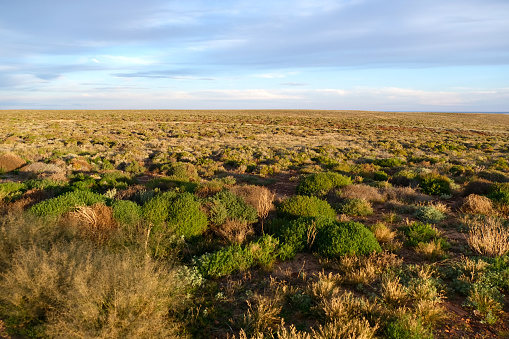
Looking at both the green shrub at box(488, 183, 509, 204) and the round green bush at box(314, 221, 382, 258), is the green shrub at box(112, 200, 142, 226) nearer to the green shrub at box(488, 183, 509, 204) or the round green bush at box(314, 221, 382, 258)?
the round green bush at box(314, 221, 382, 258)

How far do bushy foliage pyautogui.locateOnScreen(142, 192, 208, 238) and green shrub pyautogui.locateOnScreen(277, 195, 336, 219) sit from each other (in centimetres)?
211

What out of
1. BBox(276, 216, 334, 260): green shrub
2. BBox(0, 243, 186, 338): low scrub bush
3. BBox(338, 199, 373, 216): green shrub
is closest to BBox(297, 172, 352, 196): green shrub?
BBox(338, 199, 373, 216): green shrub

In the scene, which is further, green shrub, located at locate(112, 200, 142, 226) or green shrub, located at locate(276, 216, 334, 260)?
green shrub, located at locate(112, 200, 142, 226)

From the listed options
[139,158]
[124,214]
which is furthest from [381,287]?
[139,158]

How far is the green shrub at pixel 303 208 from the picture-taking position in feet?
25.2

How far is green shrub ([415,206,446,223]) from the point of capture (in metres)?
7.85

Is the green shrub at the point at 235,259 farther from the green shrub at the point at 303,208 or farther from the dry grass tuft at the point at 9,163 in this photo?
the dry grass tuft at the point at 9,163

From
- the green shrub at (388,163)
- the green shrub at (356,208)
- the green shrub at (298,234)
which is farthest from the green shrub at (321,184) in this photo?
the green shrub at (388,163)

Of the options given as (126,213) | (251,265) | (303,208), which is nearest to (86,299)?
(251,265)

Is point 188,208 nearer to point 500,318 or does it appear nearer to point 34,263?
point 34,263

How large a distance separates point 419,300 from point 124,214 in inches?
224

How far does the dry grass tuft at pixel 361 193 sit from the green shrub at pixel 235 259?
15.3ft

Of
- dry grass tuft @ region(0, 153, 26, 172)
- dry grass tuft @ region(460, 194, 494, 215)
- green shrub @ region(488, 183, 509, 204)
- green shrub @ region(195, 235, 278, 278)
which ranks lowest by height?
green shrub @ region(195, 235, 278, 278)

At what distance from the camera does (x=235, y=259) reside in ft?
17.6
